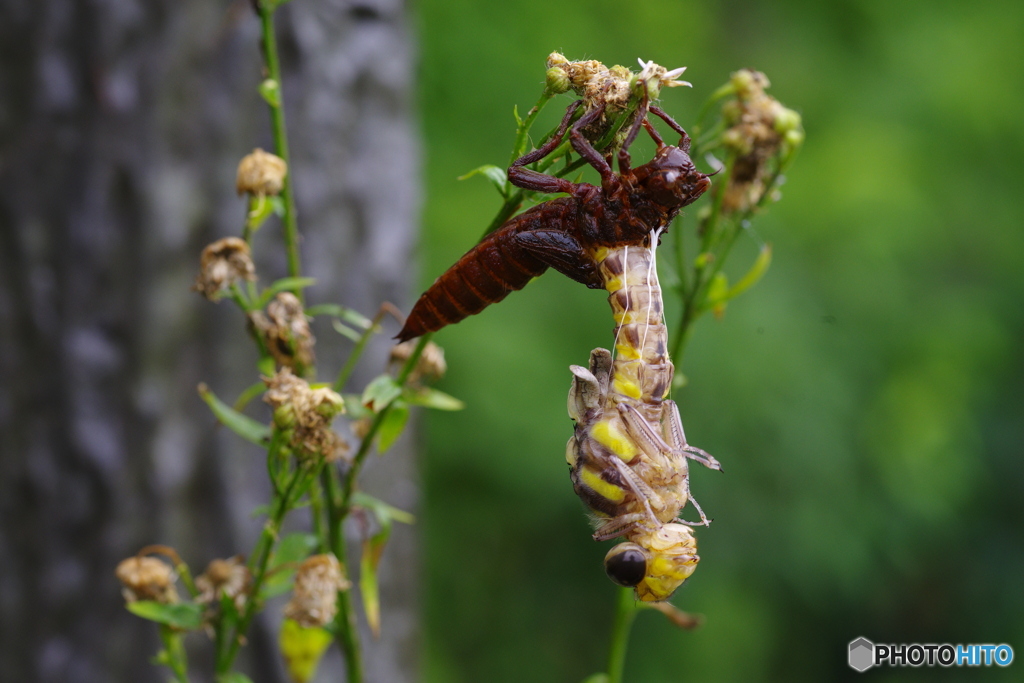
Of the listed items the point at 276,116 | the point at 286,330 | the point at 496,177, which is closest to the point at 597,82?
the point at 496,177

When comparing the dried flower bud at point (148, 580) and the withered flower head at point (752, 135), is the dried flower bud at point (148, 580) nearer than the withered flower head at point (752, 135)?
Yes

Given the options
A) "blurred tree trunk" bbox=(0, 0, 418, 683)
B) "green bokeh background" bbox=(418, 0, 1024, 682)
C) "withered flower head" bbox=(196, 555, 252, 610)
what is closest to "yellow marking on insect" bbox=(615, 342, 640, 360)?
"withered flower head" bbox=(196, 555, 252, 610)

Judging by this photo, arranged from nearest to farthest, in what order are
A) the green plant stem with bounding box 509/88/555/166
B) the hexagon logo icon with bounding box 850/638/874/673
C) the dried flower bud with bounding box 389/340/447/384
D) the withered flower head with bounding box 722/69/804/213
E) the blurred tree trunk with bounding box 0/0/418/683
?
1. the green plant stem with bounding box 509/88/555/166
2. the dried flower bud with bounding box 389/340/447/384
3. the withered flower head with bounding box 722/69/804/213
4. the hexagon logo icon with bounding box 850/638/874/673
5. the blurred tree trunk with bounding box 0/0/418/683

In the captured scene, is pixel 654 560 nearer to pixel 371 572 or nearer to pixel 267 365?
pixel 371 572

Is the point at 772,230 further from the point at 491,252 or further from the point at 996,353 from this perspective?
the point at 491,252

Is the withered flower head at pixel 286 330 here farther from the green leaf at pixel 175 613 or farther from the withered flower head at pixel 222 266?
the green leaf at pixel 175 613

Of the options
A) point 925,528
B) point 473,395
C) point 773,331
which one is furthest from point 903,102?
point 473,395

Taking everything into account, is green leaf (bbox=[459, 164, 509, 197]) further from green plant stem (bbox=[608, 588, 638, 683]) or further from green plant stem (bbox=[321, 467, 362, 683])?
green plant stem (bbox=[608, 588, 638, 683])

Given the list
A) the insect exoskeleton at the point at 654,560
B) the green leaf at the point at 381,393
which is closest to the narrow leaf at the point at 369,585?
the green leaf at the point at 381,393
